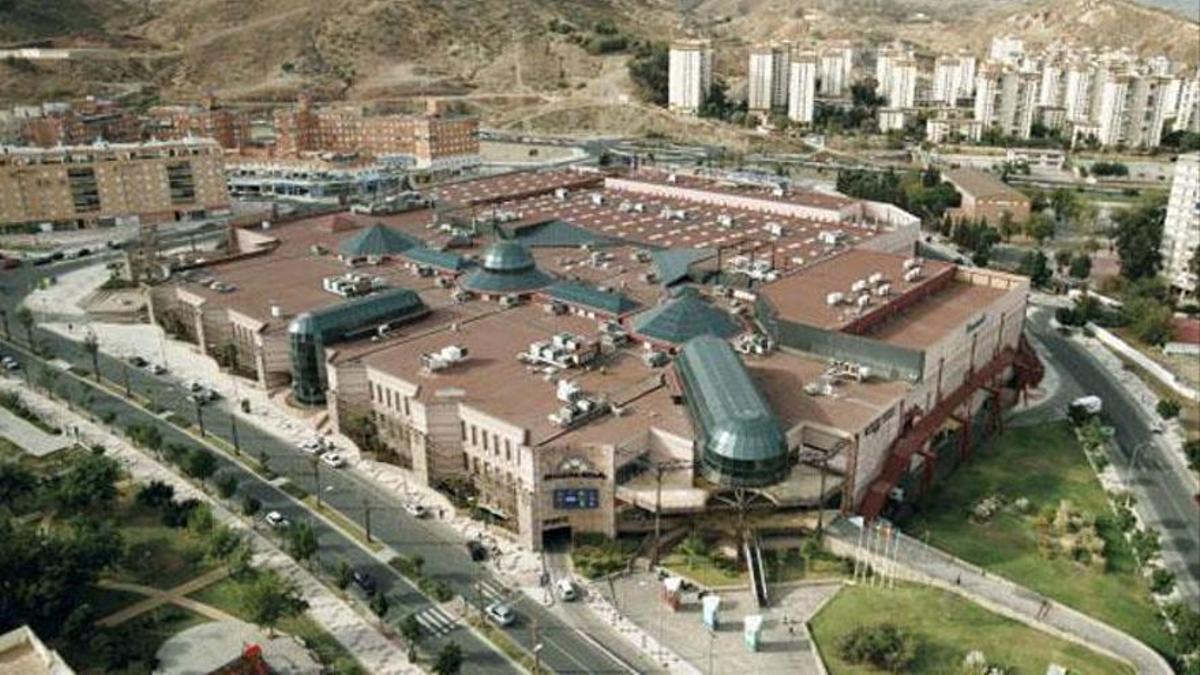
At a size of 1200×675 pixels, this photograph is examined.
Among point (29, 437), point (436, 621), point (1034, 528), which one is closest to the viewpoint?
point (436, 621)

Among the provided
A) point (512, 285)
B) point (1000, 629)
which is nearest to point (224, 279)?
point (512, 285)

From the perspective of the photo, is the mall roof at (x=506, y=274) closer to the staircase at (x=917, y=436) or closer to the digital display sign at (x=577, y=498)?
the digital display sign at (x=577, y=498)

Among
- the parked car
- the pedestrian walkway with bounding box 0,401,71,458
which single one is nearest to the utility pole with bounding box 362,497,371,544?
the parked car

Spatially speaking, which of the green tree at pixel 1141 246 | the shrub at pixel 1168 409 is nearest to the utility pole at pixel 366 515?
the shrub at pixel 1168 409

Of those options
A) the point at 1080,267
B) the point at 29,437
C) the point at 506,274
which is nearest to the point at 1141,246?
the point at 1080,267

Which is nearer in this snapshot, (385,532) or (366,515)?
(385,532)

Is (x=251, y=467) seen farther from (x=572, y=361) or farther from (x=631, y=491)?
(x=631, y=491)

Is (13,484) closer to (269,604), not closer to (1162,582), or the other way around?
(269,604)
